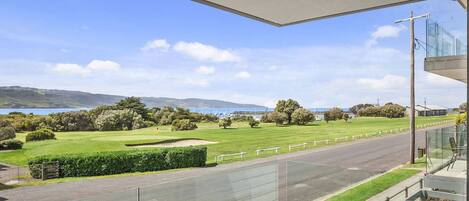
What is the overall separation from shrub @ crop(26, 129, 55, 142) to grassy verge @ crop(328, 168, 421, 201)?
27505 mm

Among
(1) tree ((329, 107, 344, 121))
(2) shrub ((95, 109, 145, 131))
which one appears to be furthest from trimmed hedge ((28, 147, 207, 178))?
(1) tree ((329, 107, 344, 121))

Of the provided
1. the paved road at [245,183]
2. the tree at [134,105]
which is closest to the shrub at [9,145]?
the paved road at [245,183]

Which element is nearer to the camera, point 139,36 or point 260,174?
point 260,174

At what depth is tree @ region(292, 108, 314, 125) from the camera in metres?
46.7

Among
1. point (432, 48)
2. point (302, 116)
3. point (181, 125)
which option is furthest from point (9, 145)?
point (302, 116)

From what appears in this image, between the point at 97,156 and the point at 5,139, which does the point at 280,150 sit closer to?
the point at 97,156

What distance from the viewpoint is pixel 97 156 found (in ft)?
51.9

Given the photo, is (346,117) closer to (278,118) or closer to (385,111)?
(385,111)

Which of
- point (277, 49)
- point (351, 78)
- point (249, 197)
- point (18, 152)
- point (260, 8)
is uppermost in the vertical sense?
point (277, 49)

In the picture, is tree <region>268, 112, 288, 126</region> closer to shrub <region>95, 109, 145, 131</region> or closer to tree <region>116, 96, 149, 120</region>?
tree <region>116, 96, 149, 120</region>

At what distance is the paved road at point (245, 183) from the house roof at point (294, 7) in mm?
1028

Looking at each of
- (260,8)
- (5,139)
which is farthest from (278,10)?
(5,139)

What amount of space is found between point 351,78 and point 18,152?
92986 mm

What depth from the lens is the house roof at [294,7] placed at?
6.66 ft
